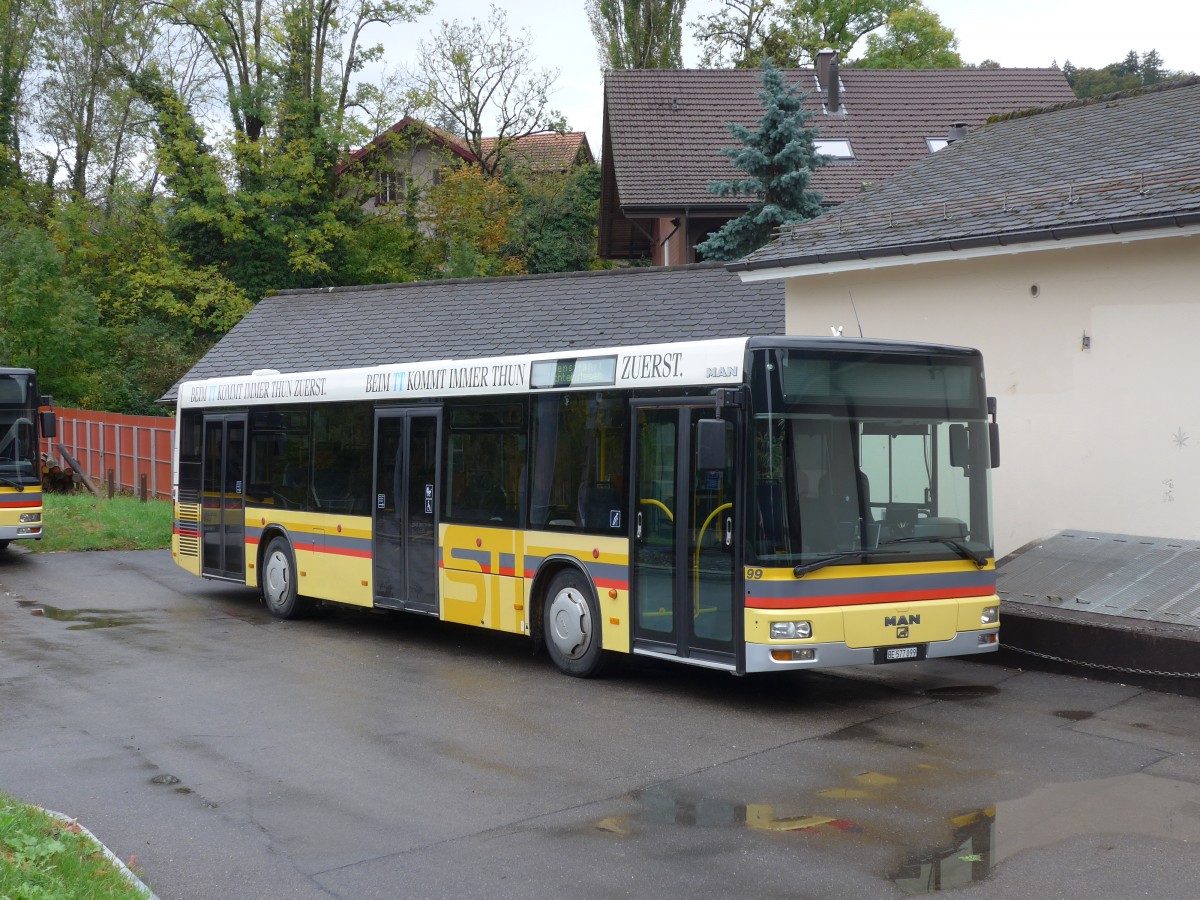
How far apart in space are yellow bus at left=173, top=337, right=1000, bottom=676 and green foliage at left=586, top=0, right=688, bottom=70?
44460 mm

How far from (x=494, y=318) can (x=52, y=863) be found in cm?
1916

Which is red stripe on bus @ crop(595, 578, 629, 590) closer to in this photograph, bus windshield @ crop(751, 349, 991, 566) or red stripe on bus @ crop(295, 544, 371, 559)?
bus windshield @ crop(751, 349, 991, 566)

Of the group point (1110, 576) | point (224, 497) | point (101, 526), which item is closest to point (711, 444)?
point (1110, 576)

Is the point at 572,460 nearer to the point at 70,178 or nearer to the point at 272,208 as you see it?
the point at 272,208

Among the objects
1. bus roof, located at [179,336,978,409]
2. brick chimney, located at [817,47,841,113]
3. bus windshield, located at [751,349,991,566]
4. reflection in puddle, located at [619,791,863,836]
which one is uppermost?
brick chimney, located at [817,47,841,113]

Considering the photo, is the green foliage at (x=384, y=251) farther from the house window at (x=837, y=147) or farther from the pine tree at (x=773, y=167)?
the pine tree at (x=773, y=167)

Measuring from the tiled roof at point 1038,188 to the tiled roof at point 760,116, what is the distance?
43.5 feet

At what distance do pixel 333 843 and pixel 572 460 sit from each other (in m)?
5.26

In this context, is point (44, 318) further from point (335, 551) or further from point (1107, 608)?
point (1107, 608)

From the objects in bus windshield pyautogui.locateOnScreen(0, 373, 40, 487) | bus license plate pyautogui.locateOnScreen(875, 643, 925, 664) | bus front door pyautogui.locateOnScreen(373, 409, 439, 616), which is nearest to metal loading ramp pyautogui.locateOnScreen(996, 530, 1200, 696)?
bus license plate pyautogui.locateOnScreen(875, 643, 925, 664)

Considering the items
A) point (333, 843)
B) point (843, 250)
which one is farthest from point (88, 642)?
point (843, 250)

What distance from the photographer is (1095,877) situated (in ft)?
19.7

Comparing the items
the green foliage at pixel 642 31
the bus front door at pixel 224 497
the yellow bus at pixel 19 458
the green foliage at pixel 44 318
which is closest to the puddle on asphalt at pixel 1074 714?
the bus front door at pixel 224 497

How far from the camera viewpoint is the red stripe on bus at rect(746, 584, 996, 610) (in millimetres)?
9516
